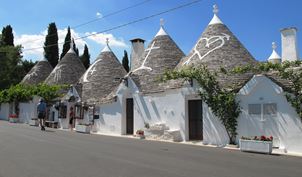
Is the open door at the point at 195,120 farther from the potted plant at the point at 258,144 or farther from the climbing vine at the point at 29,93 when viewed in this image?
the climbing vine at the point at 29,93

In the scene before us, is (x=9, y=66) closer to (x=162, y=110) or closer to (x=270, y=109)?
(x=162, y=110)

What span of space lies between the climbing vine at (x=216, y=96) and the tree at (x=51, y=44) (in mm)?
31839

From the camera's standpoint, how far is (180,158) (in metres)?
9.70

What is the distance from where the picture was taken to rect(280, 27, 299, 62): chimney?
54.7ft

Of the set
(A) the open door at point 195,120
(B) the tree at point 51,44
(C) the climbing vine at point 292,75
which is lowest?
(A) the open door at point 195,120

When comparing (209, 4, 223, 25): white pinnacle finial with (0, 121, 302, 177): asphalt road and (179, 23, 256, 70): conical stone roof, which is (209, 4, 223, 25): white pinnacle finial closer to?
(179, 23, 256, 70): conical stone roof

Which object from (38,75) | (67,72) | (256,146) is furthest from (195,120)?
(38,75)

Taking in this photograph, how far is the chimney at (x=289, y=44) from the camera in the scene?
54.7ft

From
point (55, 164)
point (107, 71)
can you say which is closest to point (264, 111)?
point (55, 164)

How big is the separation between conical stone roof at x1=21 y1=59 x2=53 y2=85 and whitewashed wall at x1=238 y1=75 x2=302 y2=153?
2533 cm

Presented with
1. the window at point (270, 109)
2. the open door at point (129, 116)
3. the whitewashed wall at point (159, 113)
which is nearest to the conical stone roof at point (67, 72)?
the whitewashed wall at point (159, 113)

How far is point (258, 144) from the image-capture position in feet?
40.3

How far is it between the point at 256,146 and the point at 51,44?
37.8 m

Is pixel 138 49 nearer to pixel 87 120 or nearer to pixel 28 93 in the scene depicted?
pixel 87 120
